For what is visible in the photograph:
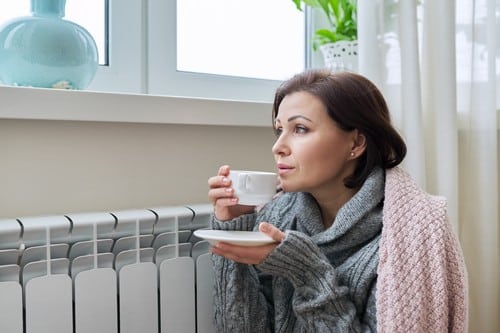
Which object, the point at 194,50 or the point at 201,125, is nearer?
the point at 201,125

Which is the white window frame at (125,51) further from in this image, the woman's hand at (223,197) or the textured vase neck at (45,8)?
the woman's hand at (223,197)

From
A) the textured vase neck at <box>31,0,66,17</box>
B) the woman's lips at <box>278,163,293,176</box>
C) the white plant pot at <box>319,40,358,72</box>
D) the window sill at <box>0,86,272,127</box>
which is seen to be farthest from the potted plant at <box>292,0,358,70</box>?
the textured vase neck at <box>31,0,66,17</box>

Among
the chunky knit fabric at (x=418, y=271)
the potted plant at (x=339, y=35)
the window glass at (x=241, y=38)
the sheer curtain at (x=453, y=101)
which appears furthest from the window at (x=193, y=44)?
the chunky knit fabric at (x=418, y=271)

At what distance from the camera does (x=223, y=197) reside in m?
0.89

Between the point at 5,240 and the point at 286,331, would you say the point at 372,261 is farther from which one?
the point at 5,240

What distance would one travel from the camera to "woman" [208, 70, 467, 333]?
2.67 ft

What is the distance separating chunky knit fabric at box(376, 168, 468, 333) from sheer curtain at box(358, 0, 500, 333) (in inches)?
12.8

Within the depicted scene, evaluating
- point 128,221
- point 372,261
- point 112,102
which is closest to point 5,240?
point 128,221

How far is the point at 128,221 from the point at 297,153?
31cm

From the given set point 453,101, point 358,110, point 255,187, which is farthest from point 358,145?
point 453,101

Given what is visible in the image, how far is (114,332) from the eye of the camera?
2.94ft

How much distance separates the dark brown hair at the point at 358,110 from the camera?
0.89 metres

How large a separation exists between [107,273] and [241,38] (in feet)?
2.50

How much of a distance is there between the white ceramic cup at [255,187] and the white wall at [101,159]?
0.26 meters
